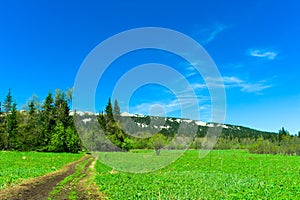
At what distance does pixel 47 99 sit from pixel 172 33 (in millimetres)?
65585

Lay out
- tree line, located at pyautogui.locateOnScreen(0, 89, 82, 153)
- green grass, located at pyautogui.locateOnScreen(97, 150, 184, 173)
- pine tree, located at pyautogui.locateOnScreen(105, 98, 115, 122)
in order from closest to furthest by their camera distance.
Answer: green grass, located at pyautogui.locateOnScreen(97, 150, 184, 173) < tree line, located at pyautogui.locateOnScreen(0, 89, 82, 153) < pine tree, located at pyautogui.locateOnScreen(105, 98, 115, 122)

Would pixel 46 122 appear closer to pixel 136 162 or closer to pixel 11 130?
pixel 11 130

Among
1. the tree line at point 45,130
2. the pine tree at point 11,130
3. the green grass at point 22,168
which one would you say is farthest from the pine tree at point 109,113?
the green grass at point 22,168

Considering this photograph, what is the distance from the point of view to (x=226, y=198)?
40.4 feet

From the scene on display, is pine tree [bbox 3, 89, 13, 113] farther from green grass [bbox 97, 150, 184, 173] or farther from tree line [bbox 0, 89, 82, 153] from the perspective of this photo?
green grass [bbox 97, 150, 184, 173]

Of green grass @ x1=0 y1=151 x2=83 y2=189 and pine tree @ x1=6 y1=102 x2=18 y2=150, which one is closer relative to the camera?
green grass @ x1=0 y1=151 x2=83 y2=189

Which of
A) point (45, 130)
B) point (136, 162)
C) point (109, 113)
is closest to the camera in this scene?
point (136, 162)

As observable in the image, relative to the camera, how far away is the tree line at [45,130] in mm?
66875

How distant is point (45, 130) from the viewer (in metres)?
67.9

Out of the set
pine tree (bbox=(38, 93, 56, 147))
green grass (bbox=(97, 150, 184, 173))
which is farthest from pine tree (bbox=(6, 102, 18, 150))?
green grass (bbox=(97, 150, 184, 173))

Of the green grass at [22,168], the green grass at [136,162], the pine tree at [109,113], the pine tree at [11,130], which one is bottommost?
the green grass at [22,168]

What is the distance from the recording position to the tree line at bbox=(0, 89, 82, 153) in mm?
66875

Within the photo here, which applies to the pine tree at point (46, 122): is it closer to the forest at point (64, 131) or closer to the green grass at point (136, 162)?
the forest at point (64, 131)

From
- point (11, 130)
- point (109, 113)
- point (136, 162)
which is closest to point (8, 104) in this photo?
point (11, 130)
